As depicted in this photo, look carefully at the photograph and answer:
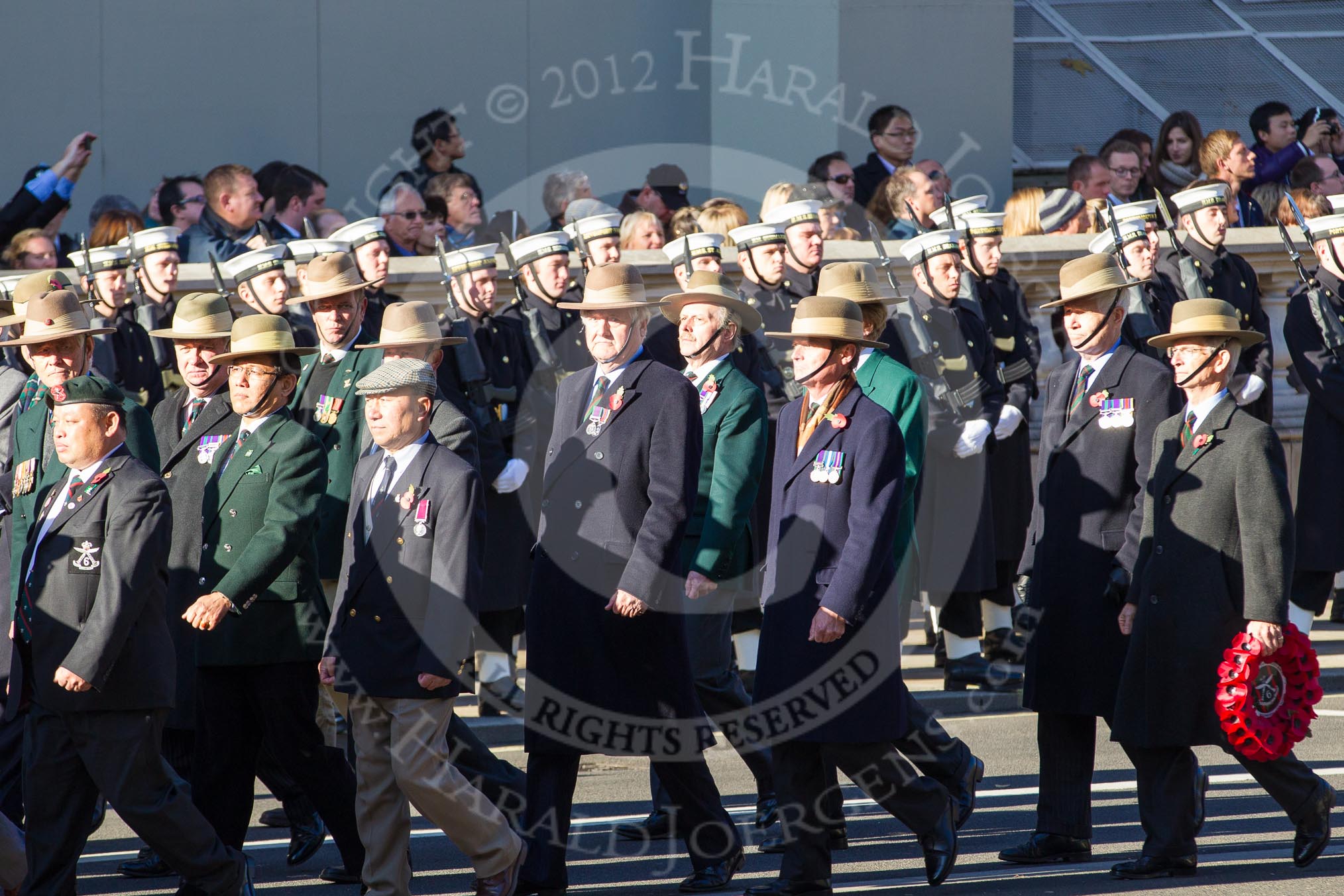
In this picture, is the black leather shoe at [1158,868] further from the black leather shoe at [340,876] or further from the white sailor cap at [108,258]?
the white sailor cap at [108,258]

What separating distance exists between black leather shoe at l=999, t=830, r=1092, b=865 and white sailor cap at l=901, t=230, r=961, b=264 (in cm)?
378

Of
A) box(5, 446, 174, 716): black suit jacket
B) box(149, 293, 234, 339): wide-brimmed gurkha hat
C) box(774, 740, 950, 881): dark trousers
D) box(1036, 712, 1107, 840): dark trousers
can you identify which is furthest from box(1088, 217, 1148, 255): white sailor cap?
box(5, 446, 174, 716): black suit jacket

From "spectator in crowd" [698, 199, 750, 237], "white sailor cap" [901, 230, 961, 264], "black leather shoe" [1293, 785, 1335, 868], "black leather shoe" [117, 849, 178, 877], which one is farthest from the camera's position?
"spectator in crowd" [698, 199, 750, 237]

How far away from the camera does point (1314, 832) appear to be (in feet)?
21.2

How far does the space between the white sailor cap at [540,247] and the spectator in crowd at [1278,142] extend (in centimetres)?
550

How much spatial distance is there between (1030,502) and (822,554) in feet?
13.9

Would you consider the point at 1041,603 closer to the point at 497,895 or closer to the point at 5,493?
the point at 497,895

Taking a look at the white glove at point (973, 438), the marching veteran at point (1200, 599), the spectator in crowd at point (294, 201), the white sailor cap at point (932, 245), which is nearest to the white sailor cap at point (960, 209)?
the white sailor cap at point (932, 245)

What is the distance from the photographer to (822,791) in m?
6.41

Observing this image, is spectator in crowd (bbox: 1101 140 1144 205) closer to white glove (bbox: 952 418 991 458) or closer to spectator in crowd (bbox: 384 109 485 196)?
white glove (bbox: 952 418 991 458)

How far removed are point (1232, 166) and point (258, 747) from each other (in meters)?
7.78

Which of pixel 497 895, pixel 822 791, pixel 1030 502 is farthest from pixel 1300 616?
pixel 497 895

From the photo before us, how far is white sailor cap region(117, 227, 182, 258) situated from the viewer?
31.4 feet

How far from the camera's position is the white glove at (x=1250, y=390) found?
10.1 m
